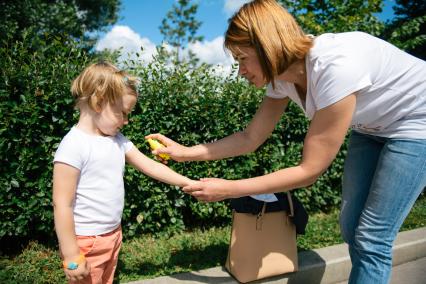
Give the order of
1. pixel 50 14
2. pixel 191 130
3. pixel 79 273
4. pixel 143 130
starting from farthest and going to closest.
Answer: pixel 50 14 < pixel 191 130 < pixel 143 130 < pixel 79 273

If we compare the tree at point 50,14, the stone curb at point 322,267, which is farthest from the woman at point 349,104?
the tree at point 50,14

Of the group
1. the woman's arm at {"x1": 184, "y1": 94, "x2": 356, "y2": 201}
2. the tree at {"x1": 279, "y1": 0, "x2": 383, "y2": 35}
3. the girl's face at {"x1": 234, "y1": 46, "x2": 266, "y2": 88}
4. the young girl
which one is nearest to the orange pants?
the young girl

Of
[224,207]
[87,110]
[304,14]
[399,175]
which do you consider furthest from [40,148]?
[304,14]

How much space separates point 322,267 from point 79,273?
2045mm

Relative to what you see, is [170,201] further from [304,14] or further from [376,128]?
[304,14]

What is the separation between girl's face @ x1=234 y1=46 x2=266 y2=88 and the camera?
1.92m

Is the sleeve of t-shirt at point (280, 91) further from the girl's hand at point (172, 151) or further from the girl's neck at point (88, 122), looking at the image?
the girl's neck at point (88, 122)

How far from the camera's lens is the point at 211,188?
2.03m

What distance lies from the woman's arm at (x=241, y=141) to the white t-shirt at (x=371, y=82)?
52cm

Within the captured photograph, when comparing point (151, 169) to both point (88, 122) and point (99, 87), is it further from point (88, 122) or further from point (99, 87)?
point (99, 87)

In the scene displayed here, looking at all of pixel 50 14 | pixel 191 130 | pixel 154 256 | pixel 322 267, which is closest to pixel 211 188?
pixel 154 256

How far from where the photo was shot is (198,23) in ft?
100

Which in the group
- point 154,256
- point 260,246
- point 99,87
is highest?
point 99,87

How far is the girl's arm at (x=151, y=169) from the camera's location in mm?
2295
